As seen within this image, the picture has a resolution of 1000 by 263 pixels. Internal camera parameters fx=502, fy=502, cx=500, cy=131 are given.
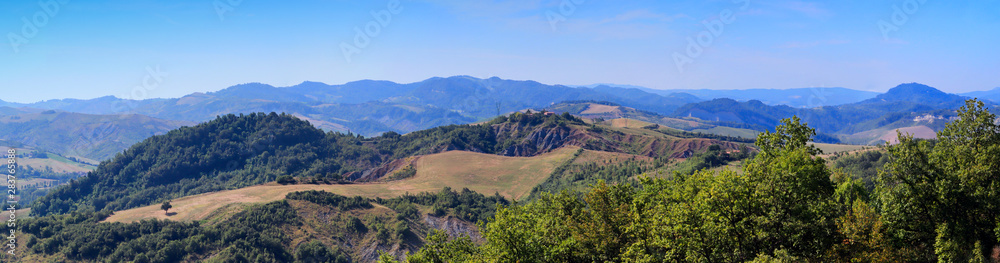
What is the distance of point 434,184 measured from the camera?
156 m

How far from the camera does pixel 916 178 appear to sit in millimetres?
27797

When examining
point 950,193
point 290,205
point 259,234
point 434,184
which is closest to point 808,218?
point 950,193

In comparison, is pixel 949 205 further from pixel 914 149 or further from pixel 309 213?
pixel 309 213

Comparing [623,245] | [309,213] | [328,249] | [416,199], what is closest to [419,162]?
[416,199]

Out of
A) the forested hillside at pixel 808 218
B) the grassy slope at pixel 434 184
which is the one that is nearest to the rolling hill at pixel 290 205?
the grassy slope at pixel 434 184

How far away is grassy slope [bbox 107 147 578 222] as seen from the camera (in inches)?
4321

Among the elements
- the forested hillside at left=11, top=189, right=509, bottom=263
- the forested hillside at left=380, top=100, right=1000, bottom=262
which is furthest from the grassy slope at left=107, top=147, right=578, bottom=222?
the forested hillside at left=380, top=100, right=1000, bottom=262

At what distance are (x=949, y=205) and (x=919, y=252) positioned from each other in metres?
3.07

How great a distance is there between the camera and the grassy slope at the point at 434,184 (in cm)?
10975

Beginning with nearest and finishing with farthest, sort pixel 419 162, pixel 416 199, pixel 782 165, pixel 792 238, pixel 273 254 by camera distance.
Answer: pixel 792 238 < pixel 782 165 < pixel 273 254 < pixel 416 199 < pixel 419 162

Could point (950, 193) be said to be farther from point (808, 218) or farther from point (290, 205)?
point (290, 205)

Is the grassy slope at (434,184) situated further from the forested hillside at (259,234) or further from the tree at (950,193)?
the tree at (950,193)

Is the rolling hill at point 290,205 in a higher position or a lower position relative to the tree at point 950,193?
lower

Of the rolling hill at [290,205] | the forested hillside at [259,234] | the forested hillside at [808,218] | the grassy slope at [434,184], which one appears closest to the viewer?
the forested hillside at [808,218]
